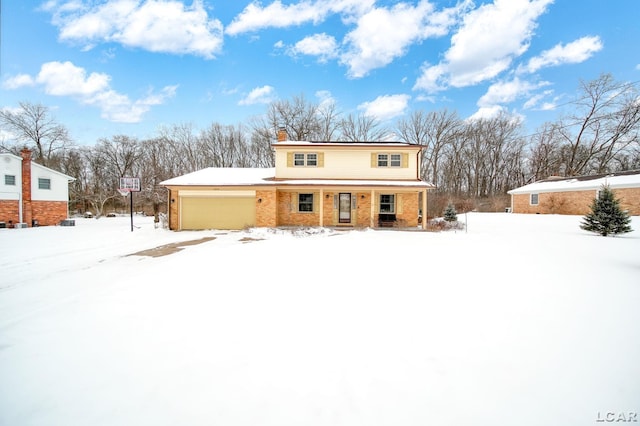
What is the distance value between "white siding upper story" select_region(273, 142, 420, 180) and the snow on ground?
970 cm

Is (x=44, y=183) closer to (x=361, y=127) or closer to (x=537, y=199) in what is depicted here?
(x=361, y=127)

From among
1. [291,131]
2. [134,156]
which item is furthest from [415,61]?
[134,156]

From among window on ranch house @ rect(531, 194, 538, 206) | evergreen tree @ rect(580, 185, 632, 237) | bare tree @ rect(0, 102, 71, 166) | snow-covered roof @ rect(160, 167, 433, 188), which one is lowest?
evergreen tree @ rect(580, 185, 632, 237)

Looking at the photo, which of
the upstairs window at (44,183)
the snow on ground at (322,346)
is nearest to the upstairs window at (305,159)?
the snow on ground at (322,346)

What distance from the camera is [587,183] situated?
67.4ft

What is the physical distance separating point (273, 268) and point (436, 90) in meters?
29.4

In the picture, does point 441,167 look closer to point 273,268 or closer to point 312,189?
point 312,189

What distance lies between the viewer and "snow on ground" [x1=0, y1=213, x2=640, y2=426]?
217 centimetres

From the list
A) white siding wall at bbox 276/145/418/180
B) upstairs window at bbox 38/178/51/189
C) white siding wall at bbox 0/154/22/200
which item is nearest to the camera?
white siding wall at bbox 276/145/418/180

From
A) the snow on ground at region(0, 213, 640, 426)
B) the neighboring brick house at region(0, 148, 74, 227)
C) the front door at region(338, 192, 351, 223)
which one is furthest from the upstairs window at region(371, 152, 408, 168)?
the neighboring brick house at region(0, 148, 74, 227)

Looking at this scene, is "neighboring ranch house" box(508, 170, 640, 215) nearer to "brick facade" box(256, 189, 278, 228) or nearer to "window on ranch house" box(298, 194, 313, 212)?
"window on ranch house" box(298, 194, 313, 212)

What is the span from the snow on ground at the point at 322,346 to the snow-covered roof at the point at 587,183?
768 inches

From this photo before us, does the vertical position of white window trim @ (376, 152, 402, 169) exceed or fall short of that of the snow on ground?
it exceeds it

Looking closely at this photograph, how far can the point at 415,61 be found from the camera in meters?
21.8
